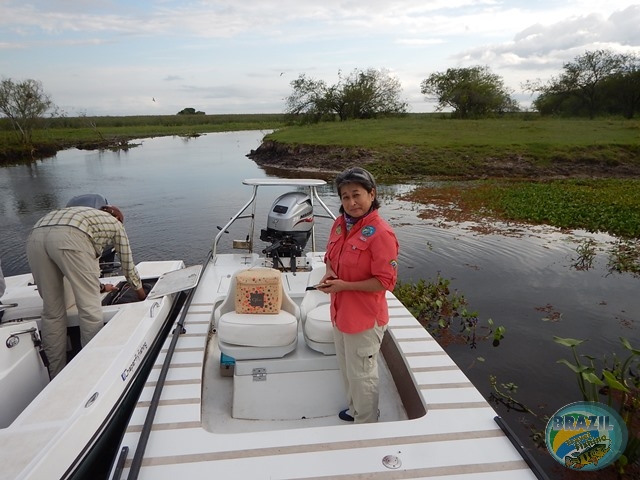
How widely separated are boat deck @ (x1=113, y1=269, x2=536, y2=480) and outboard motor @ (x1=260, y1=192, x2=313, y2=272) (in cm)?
214

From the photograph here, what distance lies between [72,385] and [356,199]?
1.96 m

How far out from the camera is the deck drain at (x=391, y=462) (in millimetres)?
2094

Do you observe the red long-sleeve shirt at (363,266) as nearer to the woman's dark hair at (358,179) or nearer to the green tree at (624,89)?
the woman's dark hair at (358,179)

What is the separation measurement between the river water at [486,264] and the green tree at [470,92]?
3014 cm

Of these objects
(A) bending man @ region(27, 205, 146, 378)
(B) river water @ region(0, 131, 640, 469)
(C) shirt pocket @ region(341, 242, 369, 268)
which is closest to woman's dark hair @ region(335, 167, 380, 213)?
(C) shirt pocket @ region(341, 242, 369, 268)

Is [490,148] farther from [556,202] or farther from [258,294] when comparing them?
[258,294]

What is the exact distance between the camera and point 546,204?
11844 millimetres

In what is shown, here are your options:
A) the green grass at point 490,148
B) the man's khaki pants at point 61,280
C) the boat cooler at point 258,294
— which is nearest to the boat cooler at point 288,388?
the boat cooler at point 258,294

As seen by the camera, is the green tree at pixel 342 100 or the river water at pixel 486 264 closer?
the river water at pixel 486 264

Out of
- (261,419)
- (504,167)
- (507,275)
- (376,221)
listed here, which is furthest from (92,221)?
(504,167)

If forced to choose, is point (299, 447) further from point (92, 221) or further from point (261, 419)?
point (92, 221)

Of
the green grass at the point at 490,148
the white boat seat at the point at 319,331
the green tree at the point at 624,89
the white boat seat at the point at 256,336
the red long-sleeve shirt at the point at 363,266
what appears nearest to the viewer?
the red long-sleeve shirt at the point at 363,266

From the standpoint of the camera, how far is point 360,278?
93.6 inches

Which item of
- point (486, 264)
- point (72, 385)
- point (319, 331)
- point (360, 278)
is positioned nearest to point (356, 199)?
point (360, 278)
